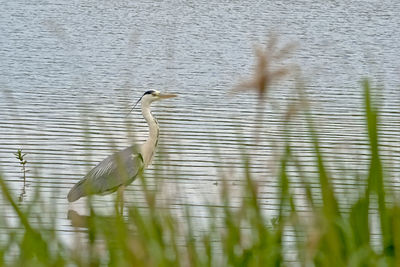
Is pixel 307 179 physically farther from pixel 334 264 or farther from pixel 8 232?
pixel 8 232

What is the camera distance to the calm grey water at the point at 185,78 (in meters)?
6.98

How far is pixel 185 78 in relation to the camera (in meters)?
12.0

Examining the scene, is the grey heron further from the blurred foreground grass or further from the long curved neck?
the blurred foreground grass

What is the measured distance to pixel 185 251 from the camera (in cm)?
275

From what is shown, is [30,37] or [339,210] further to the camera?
[30,37]

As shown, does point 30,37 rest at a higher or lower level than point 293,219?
lower

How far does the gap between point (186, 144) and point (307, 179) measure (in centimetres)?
526

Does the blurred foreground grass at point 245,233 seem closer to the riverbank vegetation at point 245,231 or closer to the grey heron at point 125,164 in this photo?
the riverbank vegetation at point 245,231

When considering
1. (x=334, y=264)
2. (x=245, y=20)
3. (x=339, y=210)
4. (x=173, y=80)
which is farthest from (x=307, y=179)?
(x=245, y=20)

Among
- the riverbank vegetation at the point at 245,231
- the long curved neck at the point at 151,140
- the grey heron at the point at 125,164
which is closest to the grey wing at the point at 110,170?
the grey heron at the point at 125,164

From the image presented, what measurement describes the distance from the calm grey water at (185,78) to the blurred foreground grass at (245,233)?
0.28 ft

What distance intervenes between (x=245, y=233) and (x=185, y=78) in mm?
9069

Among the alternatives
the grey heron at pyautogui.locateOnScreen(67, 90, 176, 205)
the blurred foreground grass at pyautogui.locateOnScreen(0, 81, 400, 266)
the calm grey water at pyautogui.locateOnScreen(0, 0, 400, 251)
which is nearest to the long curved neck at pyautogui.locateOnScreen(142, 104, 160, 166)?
the grey heron at pyautogui.locateOnScreen(67, 90, 176, 205)

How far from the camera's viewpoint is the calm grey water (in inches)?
275
